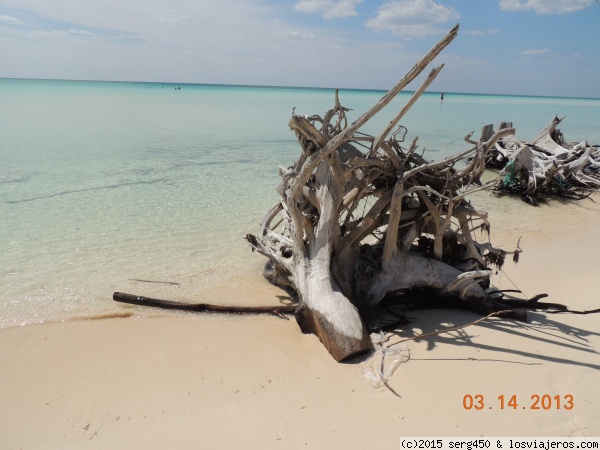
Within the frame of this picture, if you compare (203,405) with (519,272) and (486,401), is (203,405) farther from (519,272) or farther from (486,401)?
(519,272)

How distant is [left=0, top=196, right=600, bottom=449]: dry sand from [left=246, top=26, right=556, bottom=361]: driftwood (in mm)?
319

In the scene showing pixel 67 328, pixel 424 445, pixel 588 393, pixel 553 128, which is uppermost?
pixel 553 128

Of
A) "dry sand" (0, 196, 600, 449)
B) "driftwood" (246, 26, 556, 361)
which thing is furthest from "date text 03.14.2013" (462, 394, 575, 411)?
"driftwood" (246, 26, 556, 361)

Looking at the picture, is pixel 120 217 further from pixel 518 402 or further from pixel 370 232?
pixel 518 402

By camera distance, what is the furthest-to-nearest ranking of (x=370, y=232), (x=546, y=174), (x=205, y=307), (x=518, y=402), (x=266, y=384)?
(x=546, y=174)
(x=205, y=307)
(x=370, y=232)
(x=266, y=384)
(x=518, y=402)

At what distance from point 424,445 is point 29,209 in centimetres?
810

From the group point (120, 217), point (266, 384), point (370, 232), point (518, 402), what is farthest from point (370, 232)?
point (120, 217)

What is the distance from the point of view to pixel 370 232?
15.3 ft

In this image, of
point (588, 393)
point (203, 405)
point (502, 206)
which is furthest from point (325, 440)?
point (502, 206)

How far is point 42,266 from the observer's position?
19.4ft

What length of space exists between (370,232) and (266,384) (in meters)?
1.94

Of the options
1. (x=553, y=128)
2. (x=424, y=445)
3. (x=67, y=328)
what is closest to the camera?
(x=424, y=445)

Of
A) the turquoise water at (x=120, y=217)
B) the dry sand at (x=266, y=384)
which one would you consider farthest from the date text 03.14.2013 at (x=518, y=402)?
the turquoise water at (x=120, y=217)

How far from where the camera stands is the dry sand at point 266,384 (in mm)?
2977
